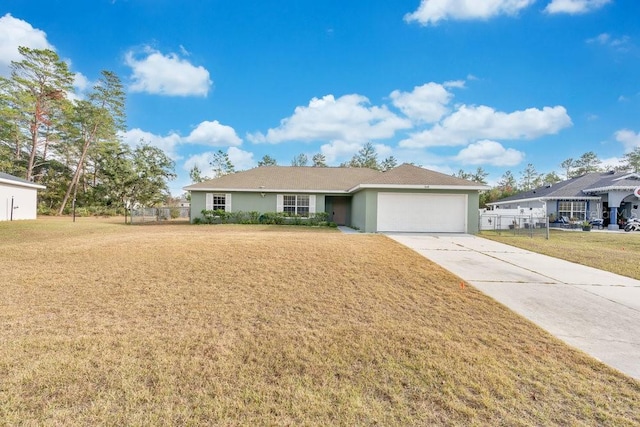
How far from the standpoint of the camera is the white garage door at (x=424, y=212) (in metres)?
14.8

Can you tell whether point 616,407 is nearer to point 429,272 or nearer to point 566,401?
point 566,401

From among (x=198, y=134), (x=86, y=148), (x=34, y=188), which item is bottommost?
(x=34, y=188)

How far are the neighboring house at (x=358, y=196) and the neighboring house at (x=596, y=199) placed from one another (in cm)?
1041

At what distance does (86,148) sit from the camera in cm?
3105

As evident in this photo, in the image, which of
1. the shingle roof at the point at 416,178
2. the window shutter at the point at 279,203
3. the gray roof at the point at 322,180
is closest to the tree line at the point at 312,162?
the gray roof at the point at 322,180

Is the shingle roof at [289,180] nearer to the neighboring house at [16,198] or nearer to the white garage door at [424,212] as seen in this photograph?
the white garage door at [424,212]

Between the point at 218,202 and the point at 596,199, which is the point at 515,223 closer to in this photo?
the point at 596,199

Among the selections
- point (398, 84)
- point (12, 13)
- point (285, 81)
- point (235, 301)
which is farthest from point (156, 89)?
point (235, 301)

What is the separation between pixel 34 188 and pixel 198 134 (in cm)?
1531

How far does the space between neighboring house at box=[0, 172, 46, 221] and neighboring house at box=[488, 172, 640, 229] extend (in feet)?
116

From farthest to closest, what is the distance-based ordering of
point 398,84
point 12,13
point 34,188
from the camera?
point 34,188
point 398,84
point 12,13

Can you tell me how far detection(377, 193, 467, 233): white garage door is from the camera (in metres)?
14.8

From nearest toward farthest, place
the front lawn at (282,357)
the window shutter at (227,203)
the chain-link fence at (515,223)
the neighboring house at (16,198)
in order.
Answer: the front lawn at (282,357) < the chain-link fence at (515,223) < the neighboring house at (16,198) < the window shutter at (227,203)

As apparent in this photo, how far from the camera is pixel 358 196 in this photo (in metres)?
17.1
